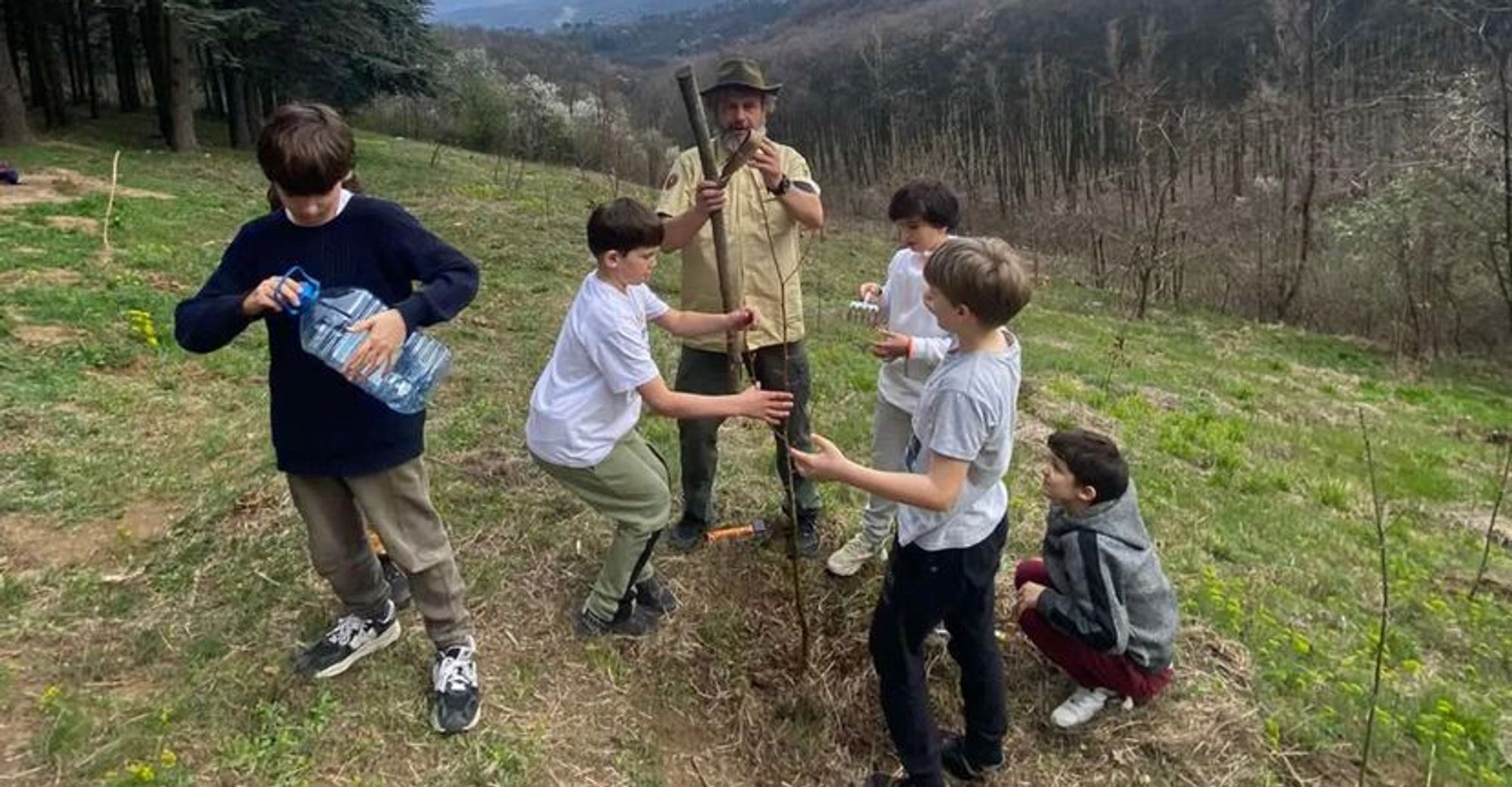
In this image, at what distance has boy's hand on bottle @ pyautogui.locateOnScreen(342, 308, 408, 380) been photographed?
7.21 ft

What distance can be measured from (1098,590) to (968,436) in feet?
3.35

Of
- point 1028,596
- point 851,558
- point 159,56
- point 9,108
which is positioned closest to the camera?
point 1028,596

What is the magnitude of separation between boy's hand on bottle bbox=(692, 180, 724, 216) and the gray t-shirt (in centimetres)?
82

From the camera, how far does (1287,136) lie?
32.5 metres

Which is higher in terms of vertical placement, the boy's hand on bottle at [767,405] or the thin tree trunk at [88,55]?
the thin tree trunk at [88,55]

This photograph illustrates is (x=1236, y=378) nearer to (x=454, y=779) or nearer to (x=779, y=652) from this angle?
(x=779, y=652)

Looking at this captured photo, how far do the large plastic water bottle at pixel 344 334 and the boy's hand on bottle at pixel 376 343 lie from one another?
21 millimetres

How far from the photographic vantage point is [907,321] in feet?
10.8

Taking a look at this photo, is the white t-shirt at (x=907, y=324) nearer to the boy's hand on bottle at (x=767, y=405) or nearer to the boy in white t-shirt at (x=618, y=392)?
the boy in white t-shirt at (x=618, y=392)

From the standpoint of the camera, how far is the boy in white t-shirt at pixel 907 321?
310 cm

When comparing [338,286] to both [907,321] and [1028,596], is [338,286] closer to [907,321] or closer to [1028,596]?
[907,321]

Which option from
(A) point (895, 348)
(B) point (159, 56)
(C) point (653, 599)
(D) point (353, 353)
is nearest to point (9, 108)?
(B) point (159, 56)

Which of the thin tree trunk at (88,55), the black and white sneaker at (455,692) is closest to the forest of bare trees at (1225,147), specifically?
the black and white sneaker at (455,692)

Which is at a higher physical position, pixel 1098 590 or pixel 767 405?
pixel 767 405
